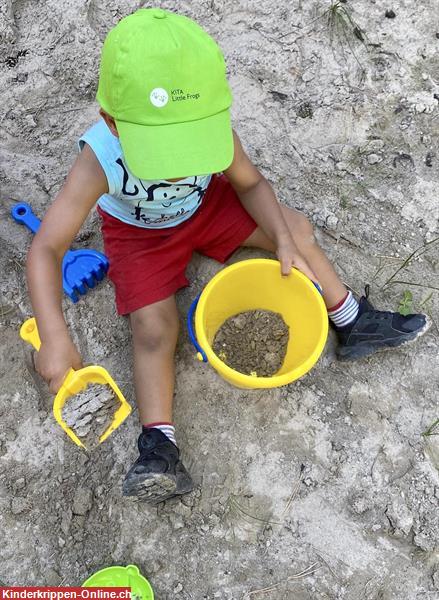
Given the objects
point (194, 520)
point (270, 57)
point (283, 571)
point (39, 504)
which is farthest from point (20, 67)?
point (283, 571)

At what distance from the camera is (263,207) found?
1537 mm

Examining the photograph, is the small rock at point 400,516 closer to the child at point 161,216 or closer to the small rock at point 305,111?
the child at point 161,216

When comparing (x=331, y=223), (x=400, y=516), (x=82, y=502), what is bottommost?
(x=400, y=516)

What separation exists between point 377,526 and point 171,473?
52 centimetres

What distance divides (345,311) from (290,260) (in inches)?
9.4

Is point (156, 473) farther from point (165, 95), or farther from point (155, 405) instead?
point (165, 95)

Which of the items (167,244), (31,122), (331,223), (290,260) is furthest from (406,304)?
(31,122)

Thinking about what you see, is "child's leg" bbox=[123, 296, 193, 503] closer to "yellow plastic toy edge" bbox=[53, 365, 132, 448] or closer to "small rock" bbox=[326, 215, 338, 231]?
"yellow plastic toy edge" bbox=[53, 365, 132, 448]

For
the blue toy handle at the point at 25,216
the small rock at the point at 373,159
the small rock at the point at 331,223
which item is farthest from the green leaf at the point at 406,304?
the blue toy handle at the point at 25,216

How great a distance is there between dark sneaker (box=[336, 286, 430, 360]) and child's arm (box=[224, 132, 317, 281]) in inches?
7.4

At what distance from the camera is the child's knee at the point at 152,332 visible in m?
1.49

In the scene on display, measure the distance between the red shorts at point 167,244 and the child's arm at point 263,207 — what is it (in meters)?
0.06

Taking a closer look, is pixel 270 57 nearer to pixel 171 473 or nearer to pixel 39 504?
pixel 171 473

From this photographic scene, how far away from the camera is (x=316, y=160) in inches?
72.5
